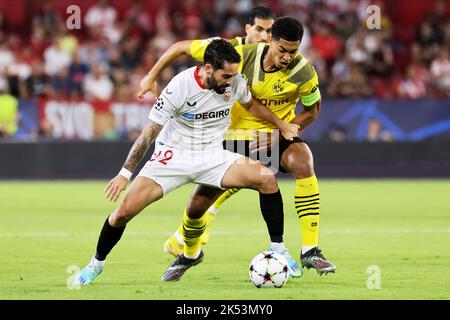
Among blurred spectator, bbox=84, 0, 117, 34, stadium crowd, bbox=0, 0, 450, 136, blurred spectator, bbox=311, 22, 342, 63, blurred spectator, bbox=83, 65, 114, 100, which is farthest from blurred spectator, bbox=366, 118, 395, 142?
blurred spectator, bbox=84, 0, 117, 34

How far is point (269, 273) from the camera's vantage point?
25.8 feet

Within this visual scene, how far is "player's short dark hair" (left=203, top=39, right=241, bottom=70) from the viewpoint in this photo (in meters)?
7.85

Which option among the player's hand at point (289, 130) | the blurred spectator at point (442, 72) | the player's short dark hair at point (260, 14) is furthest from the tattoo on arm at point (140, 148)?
the blurred spectator at point (442, 72)

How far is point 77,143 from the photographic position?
65.1ft

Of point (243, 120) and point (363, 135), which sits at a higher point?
point (243, 120)

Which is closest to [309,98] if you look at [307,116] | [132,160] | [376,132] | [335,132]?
[307,116]

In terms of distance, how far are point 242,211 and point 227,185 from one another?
22.4 feet

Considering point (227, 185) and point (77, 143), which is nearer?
point (227, 185)

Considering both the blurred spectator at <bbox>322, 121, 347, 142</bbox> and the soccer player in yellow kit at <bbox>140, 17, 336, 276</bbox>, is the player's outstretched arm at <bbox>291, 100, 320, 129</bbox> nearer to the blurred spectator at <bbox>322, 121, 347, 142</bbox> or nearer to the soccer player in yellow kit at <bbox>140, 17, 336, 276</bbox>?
the soccer player in yellow kit at <bbox>140, 17, 336, 276</bbox>

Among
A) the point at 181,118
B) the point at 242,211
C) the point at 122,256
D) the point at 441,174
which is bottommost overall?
the point at 441,174
